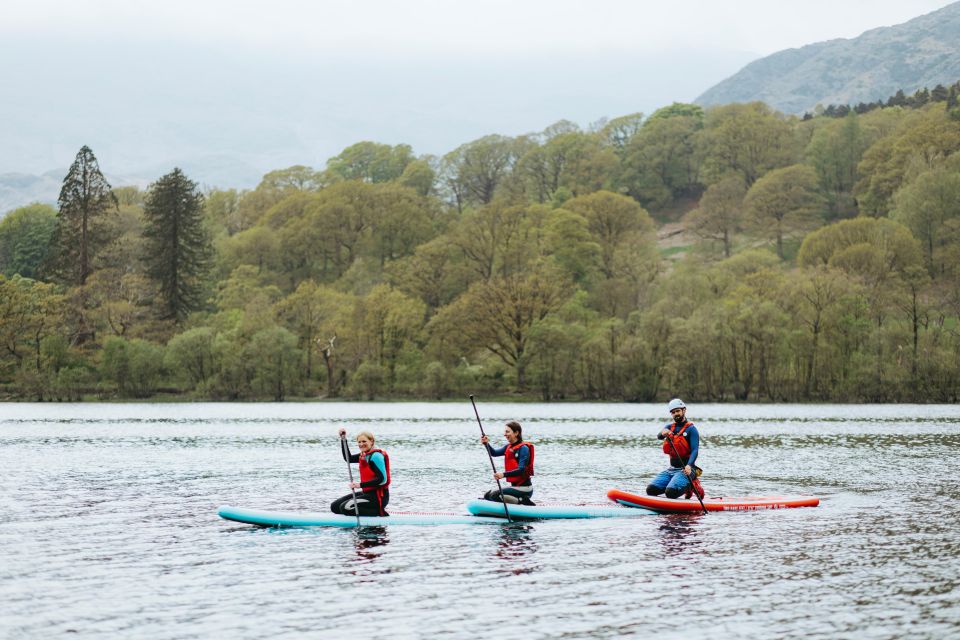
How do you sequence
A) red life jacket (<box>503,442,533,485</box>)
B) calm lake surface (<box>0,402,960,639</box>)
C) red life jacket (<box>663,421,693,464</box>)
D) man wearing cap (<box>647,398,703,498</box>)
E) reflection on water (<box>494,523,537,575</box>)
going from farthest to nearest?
red life jacket (<box>663,421,693,464</box>) → man wearing cap (<box>647,398,703,498</box>) → red life jacket (<box>503,442,533,485</box>) → reflection on water (<box>494,523,537,575</box>) → calm lake surface (<box>0,402,960,639</box>)

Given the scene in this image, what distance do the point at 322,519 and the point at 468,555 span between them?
4785 mm

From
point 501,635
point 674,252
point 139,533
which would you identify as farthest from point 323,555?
point 674,252

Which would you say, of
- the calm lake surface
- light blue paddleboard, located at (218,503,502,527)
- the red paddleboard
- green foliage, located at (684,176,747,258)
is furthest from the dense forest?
light blue paddleboard, located at (218,503,502,527)

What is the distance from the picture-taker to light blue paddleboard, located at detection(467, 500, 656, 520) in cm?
2611

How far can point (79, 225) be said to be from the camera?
387 ft

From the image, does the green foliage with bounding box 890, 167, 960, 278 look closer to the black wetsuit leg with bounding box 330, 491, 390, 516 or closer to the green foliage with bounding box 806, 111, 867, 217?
the green foliage with bounding box 806, 111, 867, 217

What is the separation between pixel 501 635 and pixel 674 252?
148911 mm

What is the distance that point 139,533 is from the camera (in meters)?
24.9

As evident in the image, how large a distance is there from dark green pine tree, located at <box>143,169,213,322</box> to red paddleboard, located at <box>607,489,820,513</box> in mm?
91596

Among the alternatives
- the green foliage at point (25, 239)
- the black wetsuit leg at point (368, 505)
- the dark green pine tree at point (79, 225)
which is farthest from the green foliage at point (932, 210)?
the green foliage at point (25, 239)

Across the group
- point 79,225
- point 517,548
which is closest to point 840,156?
point 79,225

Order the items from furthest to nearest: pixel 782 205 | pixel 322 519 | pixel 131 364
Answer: pixel 782 205 < pixel 131 364 < pixel 322 519

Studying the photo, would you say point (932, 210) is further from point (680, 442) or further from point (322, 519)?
point (322, 519)

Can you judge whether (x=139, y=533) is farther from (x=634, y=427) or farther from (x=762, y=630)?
(x=634, y=427)
